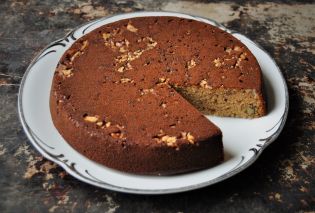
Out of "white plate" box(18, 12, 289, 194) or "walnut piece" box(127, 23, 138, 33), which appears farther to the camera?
"walnut piece" box(127, 23, 138, 33)

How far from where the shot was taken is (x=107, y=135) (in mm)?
1745

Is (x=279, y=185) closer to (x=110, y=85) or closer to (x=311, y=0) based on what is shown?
(x=110, y=85)

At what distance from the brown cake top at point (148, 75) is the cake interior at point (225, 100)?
0.09ft

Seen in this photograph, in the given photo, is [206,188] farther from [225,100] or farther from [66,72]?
[66,72]

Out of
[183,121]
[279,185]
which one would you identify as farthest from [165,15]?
[279,185]

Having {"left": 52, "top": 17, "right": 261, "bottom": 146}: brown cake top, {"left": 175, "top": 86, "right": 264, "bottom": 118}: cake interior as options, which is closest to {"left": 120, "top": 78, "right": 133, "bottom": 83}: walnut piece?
{"left": 52, "top": 17, "right": 261, "bottom": 146}: brown cake top

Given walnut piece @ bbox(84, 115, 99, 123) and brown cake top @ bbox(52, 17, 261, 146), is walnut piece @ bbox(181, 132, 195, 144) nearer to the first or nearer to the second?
brown cake top @ bbox(52, 17, 261, 146)

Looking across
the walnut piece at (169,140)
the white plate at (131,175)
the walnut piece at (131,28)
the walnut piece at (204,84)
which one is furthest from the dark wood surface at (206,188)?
the walnut piece at (131,28)

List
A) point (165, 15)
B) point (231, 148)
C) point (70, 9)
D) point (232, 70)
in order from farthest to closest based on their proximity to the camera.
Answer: point (70, 9) → point (165, 15) → point (232, 70) → point (231, 148)

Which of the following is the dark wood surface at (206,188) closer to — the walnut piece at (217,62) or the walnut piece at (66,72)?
the walnut piece at (66,72)

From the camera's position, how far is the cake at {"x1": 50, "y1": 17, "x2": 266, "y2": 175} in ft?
5.73

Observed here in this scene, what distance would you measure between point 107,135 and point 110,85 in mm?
265

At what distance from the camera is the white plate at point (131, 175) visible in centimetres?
170

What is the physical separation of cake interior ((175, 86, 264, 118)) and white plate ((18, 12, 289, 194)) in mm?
35
